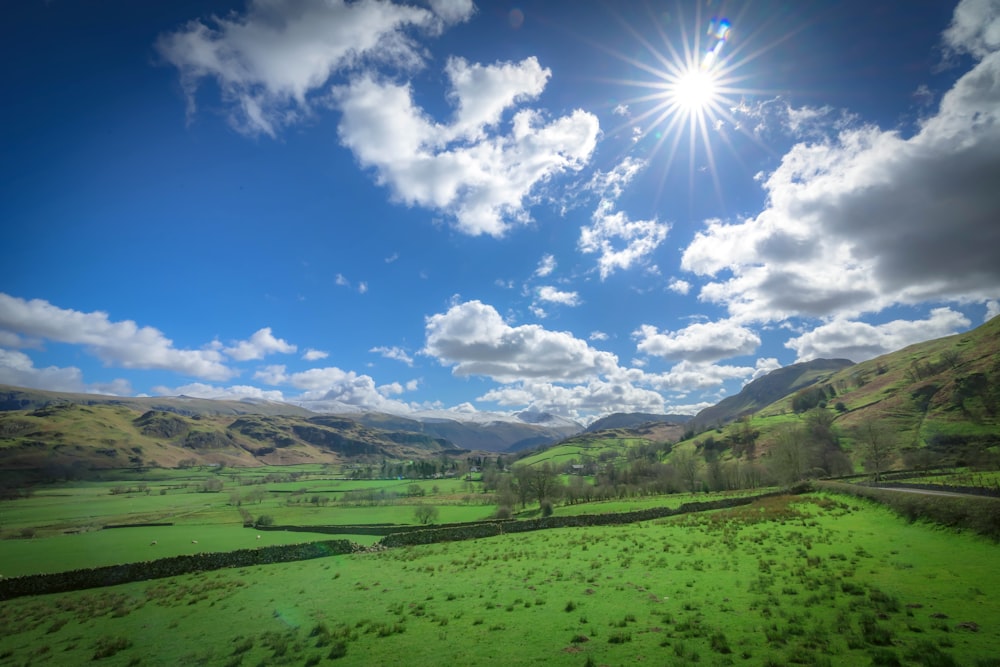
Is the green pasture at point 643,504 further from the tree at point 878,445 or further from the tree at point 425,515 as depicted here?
the tree at point 878,445

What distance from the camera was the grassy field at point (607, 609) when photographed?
1277 cm

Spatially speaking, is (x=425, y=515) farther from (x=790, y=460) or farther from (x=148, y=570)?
(x=790, y=460)

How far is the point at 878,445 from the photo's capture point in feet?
262

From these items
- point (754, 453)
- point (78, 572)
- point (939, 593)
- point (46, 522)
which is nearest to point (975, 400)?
point (754, 453)

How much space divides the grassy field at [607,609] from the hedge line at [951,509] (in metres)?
0.93

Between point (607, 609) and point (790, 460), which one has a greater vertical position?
point (790, 460)

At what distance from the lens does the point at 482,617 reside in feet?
59.4

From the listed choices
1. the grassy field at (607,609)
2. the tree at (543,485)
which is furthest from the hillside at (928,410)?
the grassy field at (607,609)

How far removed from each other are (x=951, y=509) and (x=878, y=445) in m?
75.3

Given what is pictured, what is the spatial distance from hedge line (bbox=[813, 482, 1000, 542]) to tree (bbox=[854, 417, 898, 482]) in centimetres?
5585

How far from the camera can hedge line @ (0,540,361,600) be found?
36938 millimetres

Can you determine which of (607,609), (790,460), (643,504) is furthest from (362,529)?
(790,460)

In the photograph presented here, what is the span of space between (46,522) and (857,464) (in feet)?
606

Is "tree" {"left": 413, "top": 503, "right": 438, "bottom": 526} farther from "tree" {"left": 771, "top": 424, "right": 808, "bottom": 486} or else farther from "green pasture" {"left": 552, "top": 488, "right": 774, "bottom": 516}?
"tree" {"left": 771, "top": 424, "right": 808, "bottom": 486}
